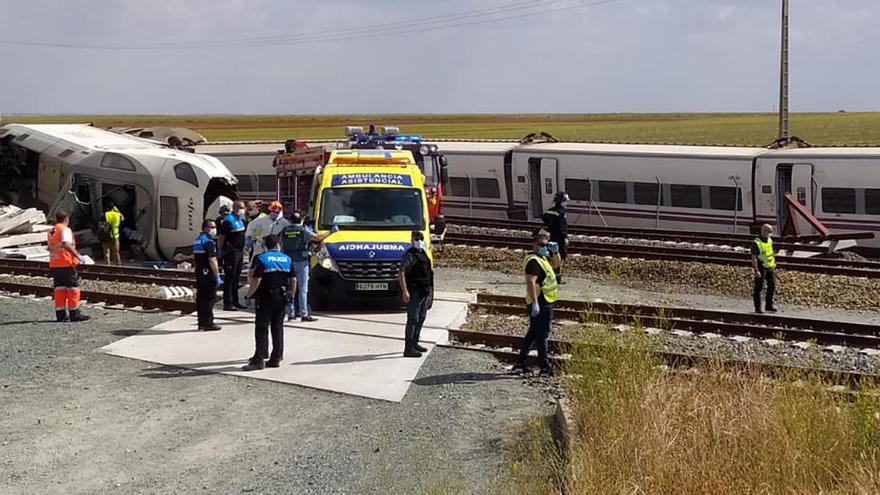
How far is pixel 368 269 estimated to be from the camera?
1584 centimetres

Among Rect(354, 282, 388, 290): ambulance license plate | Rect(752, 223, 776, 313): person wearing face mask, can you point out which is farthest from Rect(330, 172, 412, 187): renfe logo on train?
Rect(752, 223, 776, 313): person wearing face mask

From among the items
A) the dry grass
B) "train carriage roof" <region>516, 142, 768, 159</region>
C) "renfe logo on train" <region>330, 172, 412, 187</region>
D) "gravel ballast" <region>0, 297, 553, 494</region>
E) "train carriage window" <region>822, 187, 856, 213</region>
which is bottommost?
"gravel ballast" <region>0, 297, 553, 494</region>

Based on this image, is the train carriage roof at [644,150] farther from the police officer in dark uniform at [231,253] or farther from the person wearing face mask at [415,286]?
the person wearing face mask at [415,286]

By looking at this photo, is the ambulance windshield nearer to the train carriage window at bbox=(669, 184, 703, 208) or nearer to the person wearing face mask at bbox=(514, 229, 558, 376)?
the person wearing face mask at bbox=(514, 229, 558, 376)

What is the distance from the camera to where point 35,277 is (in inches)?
841

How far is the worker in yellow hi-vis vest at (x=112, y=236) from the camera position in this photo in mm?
23328

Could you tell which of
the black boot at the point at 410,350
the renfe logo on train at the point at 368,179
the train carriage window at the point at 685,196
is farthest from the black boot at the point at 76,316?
the train carriage window at the point at 685,196

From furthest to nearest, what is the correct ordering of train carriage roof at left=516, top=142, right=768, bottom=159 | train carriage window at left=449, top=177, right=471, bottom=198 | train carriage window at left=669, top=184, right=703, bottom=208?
train carriage window at left=449, top=177, right=471, bottom=198 → train carriage window at left=669, top=184, right=703, bottom=208 → train carriage roof at left=516, top=142, right=768, bottom=159

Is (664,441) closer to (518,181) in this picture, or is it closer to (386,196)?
(386,196)

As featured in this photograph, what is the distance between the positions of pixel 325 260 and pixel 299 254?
1046 mm

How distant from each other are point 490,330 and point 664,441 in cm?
730

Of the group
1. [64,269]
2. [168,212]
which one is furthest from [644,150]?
[64,269]

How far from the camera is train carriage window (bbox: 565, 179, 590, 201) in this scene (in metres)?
29.8

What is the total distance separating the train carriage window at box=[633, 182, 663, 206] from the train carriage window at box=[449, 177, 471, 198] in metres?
6.27
